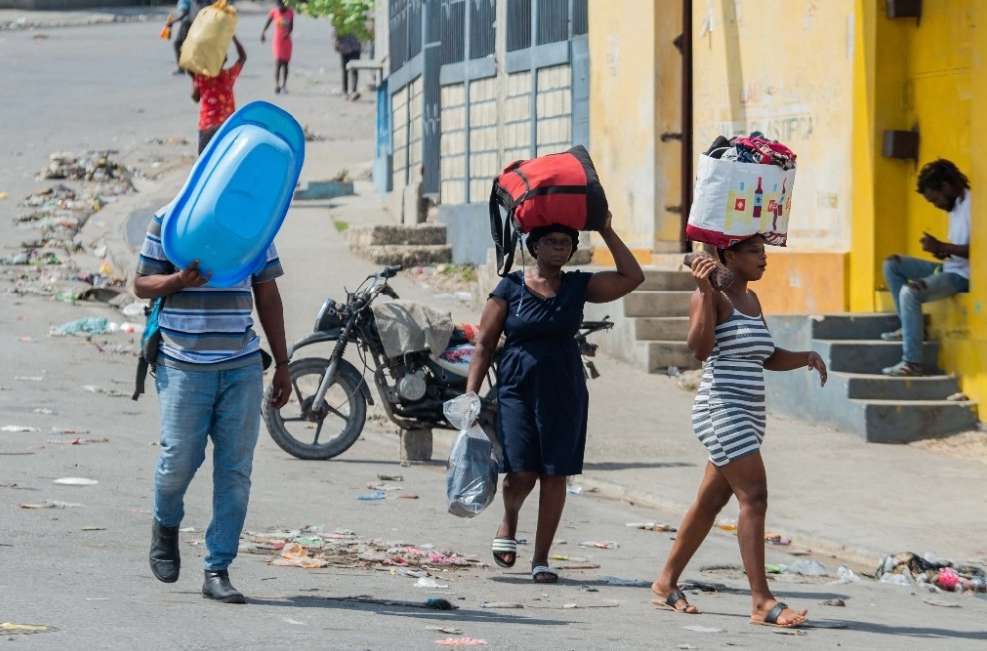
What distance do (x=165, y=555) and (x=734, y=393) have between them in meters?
2.35

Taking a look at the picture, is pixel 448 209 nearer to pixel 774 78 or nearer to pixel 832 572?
pixel 774 78

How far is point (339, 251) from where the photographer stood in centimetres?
2116

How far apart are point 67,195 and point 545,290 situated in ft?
58.2

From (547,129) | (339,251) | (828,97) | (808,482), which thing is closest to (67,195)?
(339,251)

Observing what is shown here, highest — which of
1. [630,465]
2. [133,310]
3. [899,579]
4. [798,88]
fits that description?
[798,88]

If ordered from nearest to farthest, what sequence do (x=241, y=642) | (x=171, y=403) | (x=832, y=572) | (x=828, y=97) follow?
(x=241, y=642)
(x=171, y=403)
(x=832, y=572)
(x=828, y=97)

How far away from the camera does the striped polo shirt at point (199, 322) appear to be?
6.96m

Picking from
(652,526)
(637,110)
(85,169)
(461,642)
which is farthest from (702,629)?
(85,169)

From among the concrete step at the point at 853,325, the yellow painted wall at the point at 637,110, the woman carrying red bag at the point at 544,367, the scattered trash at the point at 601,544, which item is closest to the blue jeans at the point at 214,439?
the woman carrying red bag at the point at 544,367

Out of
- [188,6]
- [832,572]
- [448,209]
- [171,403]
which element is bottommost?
[832,572]

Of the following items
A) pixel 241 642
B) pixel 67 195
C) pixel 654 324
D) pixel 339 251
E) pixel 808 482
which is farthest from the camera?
pixel 67 195

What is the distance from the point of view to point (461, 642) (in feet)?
20.8

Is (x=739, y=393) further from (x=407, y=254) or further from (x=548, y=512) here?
(x=407, y=254)

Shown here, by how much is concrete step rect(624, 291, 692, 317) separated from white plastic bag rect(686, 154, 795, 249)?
8.66m
